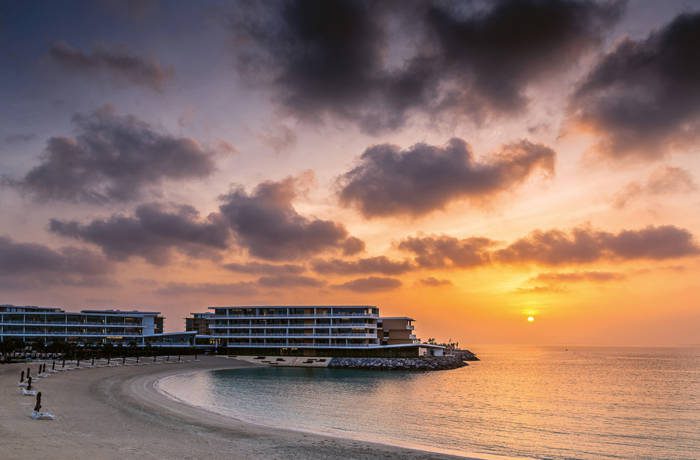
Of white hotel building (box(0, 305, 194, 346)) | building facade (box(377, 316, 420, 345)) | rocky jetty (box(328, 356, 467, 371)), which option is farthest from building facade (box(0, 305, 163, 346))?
building facade (box(377, 316, 420, 345))

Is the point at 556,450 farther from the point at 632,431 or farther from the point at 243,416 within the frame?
the point at 243,416

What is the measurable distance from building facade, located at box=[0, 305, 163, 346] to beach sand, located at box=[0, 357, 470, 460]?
121925 millimetres

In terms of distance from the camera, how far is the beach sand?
99.4ft

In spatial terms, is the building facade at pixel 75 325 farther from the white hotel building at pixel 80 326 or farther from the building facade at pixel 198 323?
the building facade at pixel 198 323

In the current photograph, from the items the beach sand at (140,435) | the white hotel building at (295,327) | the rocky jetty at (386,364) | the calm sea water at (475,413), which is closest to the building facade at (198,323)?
the white hotel building at (295,327)

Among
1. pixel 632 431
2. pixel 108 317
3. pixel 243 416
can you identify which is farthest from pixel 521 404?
pixel 108 317

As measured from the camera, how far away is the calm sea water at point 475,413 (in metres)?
44.2

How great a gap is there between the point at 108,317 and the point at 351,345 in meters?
82.5

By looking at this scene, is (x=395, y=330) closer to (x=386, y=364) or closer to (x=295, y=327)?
(x=386, y=364)

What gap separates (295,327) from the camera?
164750 mm

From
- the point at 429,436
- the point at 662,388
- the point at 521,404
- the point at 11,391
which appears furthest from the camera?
the point at 662,388

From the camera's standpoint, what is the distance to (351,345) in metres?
156

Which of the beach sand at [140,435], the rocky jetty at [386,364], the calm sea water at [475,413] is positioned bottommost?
the rocky jetty at [386,364]

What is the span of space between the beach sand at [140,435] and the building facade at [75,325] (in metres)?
122
